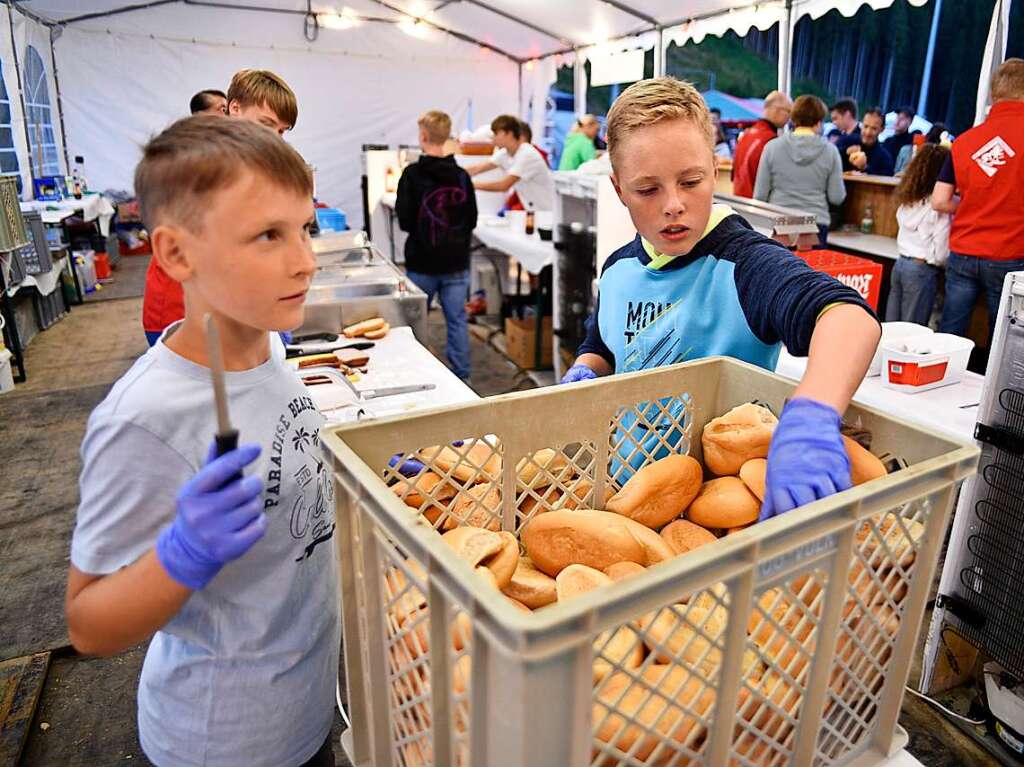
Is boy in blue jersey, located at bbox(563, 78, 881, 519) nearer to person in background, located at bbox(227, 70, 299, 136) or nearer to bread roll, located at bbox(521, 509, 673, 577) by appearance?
bread roll, located at bbox(521, 509, 673, 577)

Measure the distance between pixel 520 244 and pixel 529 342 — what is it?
2.25 feet

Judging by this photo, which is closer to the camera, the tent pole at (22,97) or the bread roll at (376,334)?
the bread roll at (376,334)

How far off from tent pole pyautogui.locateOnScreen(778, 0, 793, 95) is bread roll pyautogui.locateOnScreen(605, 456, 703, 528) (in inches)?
247

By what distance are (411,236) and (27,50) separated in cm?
662

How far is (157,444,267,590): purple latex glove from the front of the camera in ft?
2.26

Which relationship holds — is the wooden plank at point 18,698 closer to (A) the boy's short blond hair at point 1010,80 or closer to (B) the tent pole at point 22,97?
(A) the boy's short blond hair at point 1010,80

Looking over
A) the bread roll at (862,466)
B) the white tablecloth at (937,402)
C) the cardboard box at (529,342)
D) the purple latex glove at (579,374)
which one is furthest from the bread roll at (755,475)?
the cardboard box at (529,342)

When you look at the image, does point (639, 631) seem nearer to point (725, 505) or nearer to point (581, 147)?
point (725, 505)

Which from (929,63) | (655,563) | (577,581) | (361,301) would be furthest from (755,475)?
(929,63)

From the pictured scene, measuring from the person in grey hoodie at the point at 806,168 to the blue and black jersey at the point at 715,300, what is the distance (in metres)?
3.84

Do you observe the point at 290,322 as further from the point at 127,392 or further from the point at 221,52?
the point at 221,52

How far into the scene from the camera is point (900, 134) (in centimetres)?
713

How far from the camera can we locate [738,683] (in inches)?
23.1

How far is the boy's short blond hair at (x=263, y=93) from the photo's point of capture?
7.39 feet
